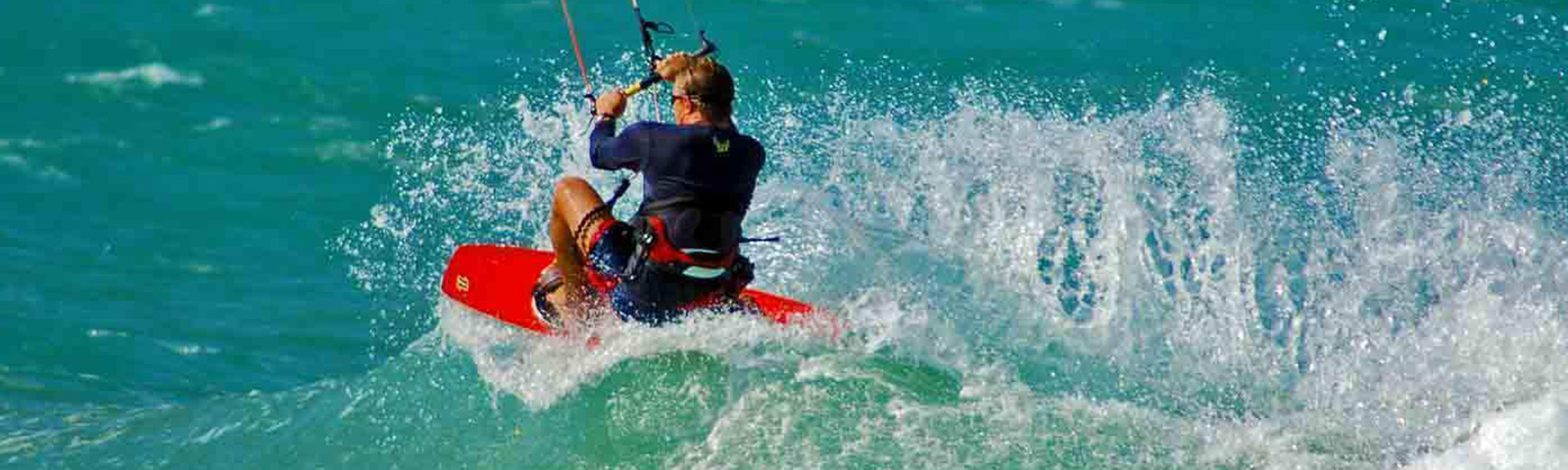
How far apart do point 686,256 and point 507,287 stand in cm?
135

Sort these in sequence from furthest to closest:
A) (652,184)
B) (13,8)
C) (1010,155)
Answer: (13,8) → (1010,155) → (652,184)

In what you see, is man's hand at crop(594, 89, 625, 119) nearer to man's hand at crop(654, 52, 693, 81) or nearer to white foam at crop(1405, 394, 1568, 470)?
man's hand at crop(654, 52, 693, 81)

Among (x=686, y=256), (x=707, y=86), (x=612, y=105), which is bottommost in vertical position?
(x=686, y=256)

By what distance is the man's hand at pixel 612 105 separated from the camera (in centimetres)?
643

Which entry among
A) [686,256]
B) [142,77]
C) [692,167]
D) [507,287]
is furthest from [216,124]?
[692,167]

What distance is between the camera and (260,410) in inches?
298

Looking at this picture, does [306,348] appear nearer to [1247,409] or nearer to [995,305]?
[995,305]

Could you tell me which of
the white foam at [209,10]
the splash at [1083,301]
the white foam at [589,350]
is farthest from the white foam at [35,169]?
the white foam at [589,350]

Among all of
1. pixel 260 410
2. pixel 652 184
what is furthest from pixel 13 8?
pixel 652 184

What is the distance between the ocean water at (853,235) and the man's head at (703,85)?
0.96 metres

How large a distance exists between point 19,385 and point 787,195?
3.84 metres

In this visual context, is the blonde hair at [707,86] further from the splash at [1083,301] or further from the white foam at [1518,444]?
the white foam at [1518,444]

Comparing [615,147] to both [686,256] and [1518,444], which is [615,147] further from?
[1518,444]

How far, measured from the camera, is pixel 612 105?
644cm
